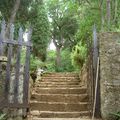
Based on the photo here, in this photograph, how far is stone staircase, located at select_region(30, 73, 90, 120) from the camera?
7.83 meters

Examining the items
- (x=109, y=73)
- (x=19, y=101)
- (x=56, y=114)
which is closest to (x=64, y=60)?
(x=56, y=114)

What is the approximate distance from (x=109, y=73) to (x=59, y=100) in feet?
7.27

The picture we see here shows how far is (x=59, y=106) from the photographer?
27.4ft

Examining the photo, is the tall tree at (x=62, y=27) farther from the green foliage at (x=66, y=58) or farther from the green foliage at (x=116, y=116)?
the green foliage at (x=116, y=116)

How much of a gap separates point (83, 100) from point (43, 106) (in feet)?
4.24

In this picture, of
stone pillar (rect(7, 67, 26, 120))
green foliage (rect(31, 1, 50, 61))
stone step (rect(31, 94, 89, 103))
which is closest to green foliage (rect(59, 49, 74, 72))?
green foliage (rect(31, 1, 50, 61))

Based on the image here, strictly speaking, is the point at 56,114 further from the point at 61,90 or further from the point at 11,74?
the point at 61,90

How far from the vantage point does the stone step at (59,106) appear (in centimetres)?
830

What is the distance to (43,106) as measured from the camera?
330 inches

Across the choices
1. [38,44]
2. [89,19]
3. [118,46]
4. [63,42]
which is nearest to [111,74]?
[118,46]

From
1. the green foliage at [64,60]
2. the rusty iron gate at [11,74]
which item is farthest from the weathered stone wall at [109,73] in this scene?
the green foliage at [64,60]

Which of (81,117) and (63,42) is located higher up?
(63,42)

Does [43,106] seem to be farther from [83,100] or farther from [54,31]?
[54,31]

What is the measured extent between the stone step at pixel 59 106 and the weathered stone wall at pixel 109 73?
119 centimetres
